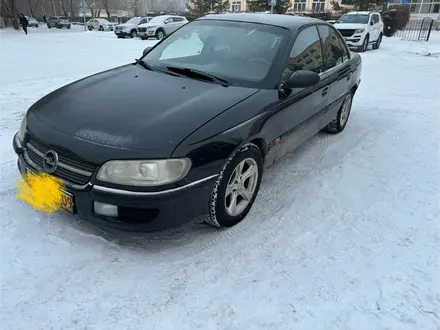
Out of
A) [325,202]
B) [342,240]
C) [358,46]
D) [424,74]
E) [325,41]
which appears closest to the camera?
[342,240]

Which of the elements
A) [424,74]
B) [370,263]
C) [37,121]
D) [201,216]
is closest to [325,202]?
[370,263]

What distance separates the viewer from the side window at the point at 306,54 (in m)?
3.40

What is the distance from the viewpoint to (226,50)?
11.5ft

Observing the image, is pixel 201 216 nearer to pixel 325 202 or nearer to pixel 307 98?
pixel 325 202

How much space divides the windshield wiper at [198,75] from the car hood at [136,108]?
0.26 ft

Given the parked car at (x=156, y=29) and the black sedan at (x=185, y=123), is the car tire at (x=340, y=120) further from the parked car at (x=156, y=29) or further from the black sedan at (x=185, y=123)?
the parked car at (x=156, y=29)

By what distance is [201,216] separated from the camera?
265 cm

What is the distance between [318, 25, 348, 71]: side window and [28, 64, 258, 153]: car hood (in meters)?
1.63

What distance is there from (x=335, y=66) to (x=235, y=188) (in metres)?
2.39

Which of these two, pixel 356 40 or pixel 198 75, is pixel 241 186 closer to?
pixel 198 75

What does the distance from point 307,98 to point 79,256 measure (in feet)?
8.23

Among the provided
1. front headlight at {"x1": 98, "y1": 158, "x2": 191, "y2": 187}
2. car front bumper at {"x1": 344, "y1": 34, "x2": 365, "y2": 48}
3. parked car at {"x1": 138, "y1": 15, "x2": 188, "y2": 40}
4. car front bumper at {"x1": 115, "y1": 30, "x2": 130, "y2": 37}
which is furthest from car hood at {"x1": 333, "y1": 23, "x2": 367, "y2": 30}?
front headlight at {"x1": 98, "y1": 158, "x2": 191, "y2": 187}

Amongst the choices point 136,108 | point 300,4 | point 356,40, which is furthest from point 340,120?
point 300,4

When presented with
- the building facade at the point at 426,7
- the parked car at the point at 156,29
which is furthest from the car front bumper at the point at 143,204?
the building facade at the point at 426,7
